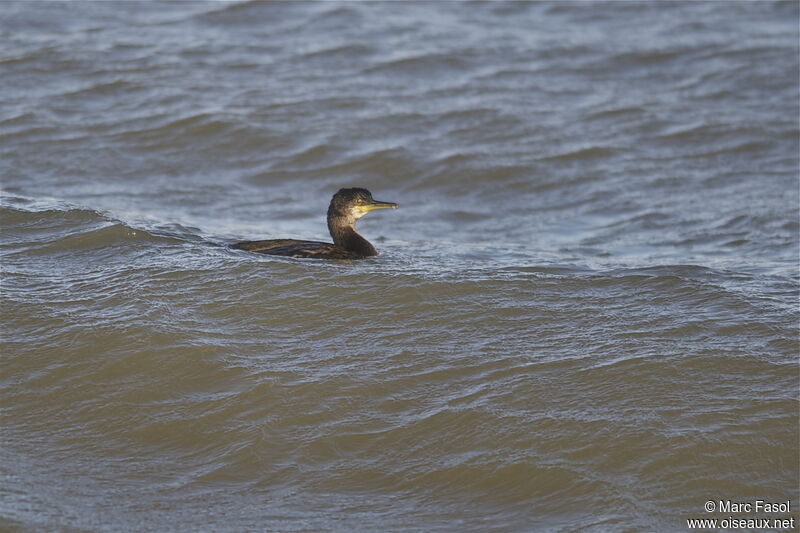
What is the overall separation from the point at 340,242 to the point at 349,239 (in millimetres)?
108

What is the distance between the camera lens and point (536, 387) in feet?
19.9

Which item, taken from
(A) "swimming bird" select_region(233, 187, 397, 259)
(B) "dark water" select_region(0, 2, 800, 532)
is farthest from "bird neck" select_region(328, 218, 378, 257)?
(B) "dark water" select_region(0, 2, 800, 532)

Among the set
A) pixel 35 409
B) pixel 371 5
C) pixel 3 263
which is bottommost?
pixel 35 409

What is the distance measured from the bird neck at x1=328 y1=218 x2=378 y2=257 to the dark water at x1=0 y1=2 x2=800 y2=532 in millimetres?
174

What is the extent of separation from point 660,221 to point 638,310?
3.94 m

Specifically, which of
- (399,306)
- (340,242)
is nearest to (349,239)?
(340,242)

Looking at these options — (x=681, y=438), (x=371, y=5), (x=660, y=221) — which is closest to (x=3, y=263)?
(x=681, y=438)

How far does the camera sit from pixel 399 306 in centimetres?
709

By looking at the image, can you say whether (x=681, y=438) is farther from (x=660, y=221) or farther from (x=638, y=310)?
(x=660, y=221)

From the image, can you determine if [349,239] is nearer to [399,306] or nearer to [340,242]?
[340,242]

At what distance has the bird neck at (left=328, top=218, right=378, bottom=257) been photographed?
28.1ft

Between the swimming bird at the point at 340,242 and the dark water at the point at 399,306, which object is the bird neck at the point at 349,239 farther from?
the dark water at the point at 399,306

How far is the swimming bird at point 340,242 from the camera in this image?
8172 mm

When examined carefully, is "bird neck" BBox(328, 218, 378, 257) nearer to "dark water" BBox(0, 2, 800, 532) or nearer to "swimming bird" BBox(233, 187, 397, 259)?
"swimming bird" BBox(233, 187, 397, 259)
